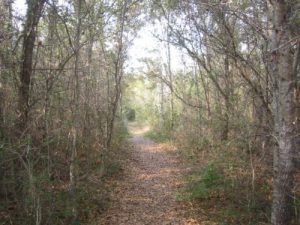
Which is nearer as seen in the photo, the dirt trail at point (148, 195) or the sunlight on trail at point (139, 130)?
the dirt trail at point (148, 195)

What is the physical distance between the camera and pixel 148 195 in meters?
8.90

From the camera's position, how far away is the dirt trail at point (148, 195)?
23.7 ft

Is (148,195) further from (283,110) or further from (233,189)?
(283,110)

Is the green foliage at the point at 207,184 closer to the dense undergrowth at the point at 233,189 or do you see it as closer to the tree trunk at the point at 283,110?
the dense undergrowth at the point at 233,189

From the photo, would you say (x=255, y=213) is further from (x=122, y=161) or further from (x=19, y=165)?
(x=122, y=161)

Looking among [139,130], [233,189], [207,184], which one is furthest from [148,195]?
[139,130]

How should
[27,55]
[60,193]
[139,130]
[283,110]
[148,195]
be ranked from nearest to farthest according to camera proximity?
[283,110]
[60,193]
[27,55]
[148,195]
[139,130]

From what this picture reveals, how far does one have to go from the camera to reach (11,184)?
20.2ft

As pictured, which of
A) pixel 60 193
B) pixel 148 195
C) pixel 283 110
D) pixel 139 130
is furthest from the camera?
pixel 139 130

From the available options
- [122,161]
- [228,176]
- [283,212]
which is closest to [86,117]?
[122,161]

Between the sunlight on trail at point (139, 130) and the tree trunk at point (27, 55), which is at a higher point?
the tree trunk at point (27, 55)

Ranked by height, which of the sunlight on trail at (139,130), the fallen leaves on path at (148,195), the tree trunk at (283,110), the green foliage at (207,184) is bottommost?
the fallen leaves on path at (148,195)

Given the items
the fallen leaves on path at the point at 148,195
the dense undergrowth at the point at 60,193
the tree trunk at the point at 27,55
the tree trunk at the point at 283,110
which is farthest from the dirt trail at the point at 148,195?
the tree trunk at the point at 27,55

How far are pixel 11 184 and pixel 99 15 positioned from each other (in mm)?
5143
